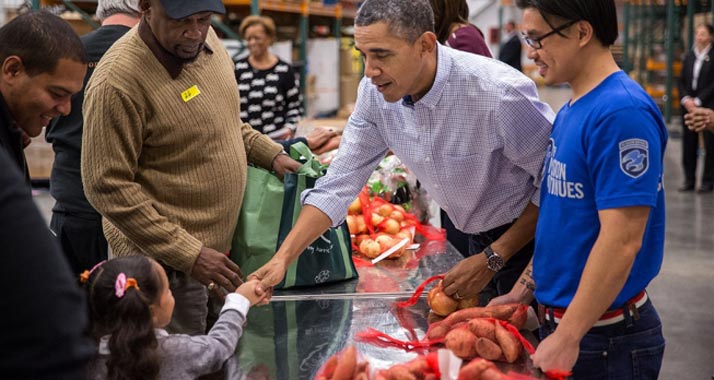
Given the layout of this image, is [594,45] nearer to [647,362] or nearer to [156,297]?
[647,362]

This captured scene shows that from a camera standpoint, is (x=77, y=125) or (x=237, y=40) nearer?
(x=77, y=125)

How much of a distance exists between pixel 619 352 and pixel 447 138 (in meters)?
0.82

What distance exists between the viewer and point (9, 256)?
1.01 metres

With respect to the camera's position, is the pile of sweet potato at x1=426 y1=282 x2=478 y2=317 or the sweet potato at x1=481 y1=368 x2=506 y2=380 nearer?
the sweet potato at x1=481 y1=368 x2=506 y2=380

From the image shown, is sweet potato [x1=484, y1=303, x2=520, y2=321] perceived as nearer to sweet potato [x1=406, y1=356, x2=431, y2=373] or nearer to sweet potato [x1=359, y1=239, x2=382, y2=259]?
sweet potato [x1=406, y1=356, x2=431, y2=373]

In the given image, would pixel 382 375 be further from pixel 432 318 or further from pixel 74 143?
pixel 74 143

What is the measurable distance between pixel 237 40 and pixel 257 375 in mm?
6502

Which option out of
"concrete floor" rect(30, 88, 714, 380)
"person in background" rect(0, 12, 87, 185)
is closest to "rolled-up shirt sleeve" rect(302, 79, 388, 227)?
"person in background" rect(0, 12, 87, 185)

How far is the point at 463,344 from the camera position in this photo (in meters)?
2.11

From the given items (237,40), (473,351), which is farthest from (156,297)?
(237,40)

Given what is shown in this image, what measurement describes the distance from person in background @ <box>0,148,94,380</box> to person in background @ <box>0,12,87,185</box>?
100cm

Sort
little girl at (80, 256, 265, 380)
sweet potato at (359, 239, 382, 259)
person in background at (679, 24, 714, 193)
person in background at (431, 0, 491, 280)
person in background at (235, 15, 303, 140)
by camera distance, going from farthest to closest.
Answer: person in background at (679, 24, 714, 193) < person in background at (235, 15, 303, 140) < person in background at (431, 0, 491, 280) < sweet potato at (359, 239, 382, 259) < little girl at (80, 256, 265, 380)

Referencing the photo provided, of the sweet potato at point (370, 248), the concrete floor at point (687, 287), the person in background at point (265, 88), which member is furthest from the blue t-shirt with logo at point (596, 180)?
the person in background at point (265, 88)

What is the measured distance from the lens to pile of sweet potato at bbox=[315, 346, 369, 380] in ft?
6.48
